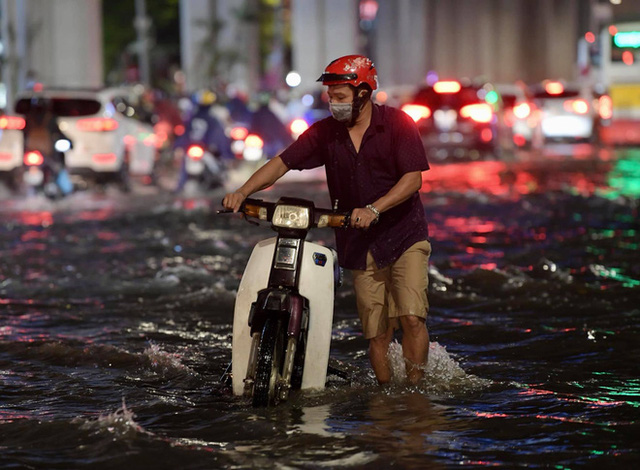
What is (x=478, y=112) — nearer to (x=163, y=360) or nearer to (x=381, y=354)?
(x=163, y=360)

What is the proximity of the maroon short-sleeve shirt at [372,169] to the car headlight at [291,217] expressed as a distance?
0.41m

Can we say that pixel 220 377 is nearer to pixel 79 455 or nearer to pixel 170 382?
pixel 170 382

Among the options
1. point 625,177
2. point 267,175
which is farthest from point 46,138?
point 267,175

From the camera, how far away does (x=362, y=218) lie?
20.7 ft

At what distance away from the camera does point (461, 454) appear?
19.4 ft

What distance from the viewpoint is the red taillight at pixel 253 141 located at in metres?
25.8

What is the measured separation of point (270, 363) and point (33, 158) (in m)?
13.7

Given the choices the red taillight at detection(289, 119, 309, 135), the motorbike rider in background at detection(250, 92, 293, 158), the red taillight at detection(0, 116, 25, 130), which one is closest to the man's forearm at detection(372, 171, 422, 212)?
the red taillight at detection(0, 116, 25, 130)

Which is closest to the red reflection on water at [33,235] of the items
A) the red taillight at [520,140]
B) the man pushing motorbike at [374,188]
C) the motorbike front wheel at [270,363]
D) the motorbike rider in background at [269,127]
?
the man pushing motorbike at [374,188]

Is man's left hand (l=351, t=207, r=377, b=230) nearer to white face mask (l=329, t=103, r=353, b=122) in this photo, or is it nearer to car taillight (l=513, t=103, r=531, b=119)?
white face mask (l=329, t=103, r=353, b=122)

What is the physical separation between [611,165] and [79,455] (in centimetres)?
2180

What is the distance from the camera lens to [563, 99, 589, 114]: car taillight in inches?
1366

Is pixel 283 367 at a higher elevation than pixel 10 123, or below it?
below

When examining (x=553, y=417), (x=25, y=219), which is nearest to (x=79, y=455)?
(x=553, y=417)
